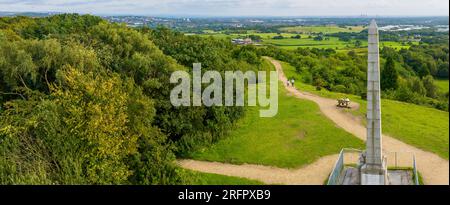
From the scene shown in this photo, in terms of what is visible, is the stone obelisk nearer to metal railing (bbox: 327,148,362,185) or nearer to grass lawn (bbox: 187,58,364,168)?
metal railing (bbox: 327,148,362,185)

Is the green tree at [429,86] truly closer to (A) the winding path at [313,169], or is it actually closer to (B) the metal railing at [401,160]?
(A) the winding path at [313,169]

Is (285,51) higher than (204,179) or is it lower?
higher

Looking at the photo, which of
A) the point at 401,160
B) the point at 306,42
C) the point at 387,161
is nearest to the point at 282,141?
the point at 387,161

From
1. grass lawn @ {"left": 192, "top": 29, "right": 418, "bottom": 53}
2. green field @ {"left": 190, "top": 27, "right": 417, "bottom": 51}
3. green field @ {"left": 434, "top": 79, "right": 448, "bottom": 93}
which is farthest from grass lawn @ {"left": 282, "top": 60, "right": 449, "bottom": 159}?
green field @ {"left": 190, "top": 27, "right": 417, "bottom": 51}
